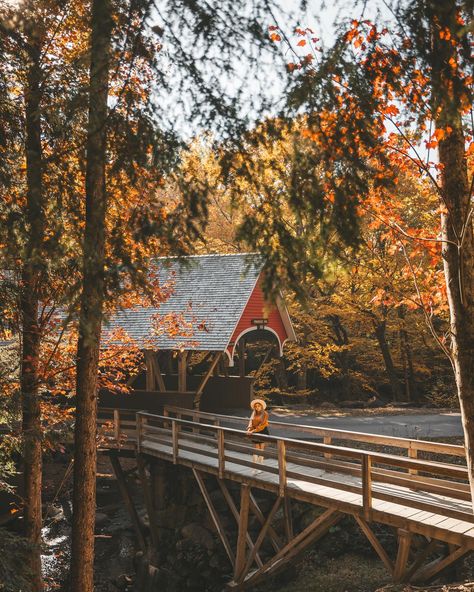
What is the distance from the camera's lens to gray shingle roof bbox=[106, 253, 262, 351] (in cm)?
1594

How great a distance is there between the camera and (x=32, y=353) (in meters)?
8.93

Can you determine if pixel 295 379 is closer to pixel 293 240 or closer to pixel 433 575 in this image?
pixel 433 575

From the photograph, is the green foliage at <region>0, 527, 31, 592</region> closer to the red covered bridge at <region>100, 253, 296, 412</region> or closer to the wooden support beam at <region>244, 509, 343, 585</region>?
the wooden support beam at <region>244, 509, 343, 585</region>

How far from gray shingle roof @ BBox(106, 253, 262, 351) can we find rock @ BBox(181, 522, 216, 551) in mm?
4241

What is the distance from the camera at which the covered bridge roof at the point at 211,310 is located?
16.0 m

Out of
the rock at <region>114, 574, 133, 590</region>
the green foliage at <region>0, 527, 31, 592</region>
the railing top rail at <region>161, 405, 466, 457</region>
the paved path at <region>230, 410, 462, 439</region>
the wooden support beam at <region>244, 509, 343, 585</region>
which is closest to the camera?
the green foliage at <region>0, 527, 31, 592</region>

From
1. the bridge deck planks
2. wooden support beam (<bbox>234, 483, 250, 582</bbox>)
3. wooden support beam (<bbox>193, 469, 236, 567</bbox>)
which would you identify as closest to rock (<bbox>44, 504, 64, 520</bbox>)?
wooden support beam (<bbox>193, 469, 236, 567</bbox>)

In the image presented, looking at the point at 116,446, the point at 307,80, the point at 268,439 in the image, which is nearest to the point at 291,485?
the point at 268,439

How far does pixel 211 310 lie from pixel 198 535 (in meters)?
6.06

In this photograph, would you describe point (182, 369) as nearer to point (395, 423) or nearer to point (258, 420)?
point (258, 420)

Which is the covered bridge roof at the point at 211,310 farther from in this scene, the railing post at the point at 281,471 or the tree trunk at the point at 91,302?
the tree trunk at the point at 91,302

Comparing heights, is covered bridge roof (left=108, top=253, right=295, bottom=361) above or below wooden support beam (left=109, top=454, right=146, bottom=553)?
above

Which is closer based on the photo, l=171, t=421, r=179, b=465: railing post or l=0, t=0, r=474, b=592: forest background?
l=0, t=0, r=474, b=592: forest background

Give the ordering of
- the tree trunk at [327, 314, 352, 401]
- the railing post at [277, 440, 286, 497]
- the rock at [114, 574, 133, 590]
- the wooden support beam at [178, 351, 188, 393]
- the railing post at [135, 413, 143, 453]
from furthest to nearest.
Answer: the tree trunk at [327, 314, 352, 401] < the wooden support beam at [178, 351, 188, 393] < the railing post at [135, 413, 143, 453] < the rock at [114, 574, 133, 590] < the railing post at [277, 440, 286, 497]
